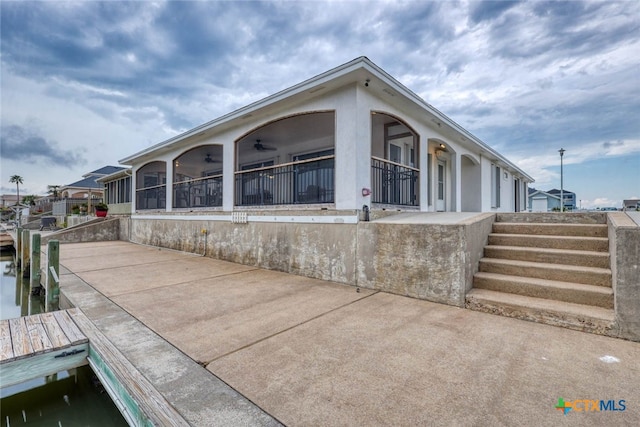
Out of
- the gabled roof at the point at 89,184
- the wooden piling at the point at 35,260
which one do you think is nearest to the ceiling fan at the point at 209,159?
the wooden piling at the point at 35,260

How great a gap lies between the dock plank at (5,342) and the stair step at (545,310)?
16.1 ft

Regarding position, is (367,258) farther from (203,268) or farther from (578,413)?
(203,268)

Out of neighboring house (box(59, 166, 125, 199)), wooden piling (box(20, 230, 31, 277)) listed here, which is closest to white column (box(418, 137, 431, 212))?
wooden piling (box(20, 230, 31, 277))

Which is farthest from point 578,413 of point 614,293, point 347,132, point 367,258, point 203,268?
point 203,268

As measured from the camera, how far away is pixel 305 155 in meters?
10.2

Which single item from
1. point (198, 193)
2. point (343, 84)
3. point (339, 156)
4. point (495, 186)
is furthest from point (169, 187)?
point (495, 186)

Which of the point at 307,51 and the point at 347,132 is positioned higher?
the point at 307,51

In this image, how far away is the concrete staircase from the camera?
Result: 3000 millimetres

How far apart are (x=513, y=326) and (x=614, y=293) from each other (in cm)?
107

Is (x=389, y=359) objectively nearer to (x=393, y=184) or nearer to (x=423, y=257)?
(x=423, y=257)

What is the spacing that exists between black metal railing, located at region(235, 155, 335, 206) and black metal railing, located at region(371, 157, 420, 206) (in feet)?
3.55

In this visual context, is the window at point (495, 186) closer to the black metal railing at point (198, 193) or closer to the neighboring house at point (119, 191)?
the black metal railing at point (198, 193)

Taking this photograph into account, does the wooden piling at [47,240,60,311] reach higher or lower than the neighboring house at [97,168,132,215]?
lower

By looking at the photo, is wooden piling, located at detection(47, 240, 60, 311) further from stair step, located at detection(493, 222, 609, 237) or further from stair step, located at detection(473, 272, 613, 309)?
stair step, located at detection(493, 222, 609, 237)
